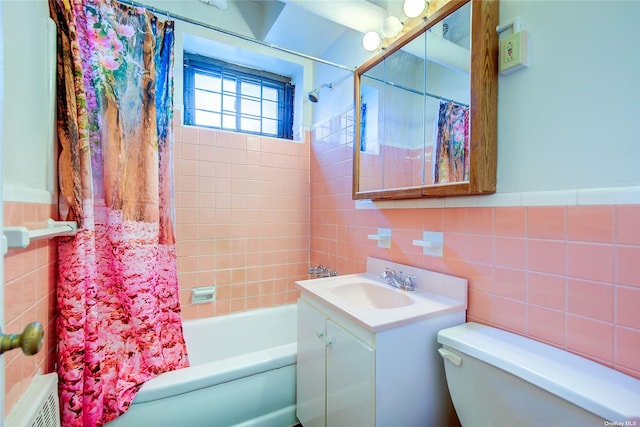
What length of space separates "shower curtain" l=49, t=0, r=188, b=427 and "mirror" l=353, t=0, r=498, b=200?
1.11 meters

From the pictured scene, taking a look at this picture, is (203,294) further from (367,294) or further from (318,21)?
(318,21)

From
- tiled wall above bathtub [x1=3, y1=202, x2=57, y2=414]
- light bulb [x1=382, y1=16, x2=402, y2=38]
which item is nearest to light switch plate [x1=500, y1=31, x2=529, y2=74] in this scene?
light bulb [x1=382, y1=16, x2=402, y2=38]

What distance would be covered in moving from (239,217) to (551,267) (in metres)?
1.84

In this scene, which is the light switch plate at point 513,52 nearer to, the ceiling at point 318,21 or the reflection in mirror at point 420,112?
the reflection in mirror at point 420,112

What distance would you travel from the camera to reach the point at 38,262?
0.97m

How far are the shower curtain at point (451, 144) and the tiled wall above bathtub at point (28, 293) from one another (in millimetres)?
1477

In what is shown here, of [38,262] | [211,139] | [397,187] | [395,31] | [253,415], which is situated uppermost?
[395,31]

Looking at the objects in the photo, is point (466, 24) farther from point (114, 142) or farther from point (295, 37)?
point (114, 142)

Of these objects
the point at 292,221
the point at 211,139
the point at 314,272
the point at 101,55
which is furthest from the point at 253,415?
the point at 101,55

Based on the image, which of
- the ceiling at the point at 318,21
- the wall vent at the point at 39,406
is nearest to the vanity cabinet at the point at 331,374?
the wall vent at the point at 39,406

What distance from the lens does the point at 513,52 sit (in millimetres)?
958

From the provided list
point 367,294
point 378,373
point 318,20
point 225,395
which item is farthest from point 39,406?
point 318,20

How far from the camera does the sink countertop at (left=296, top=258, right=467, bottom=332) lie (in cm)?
95

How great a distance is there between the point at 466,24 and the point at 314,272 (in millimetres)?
1735
